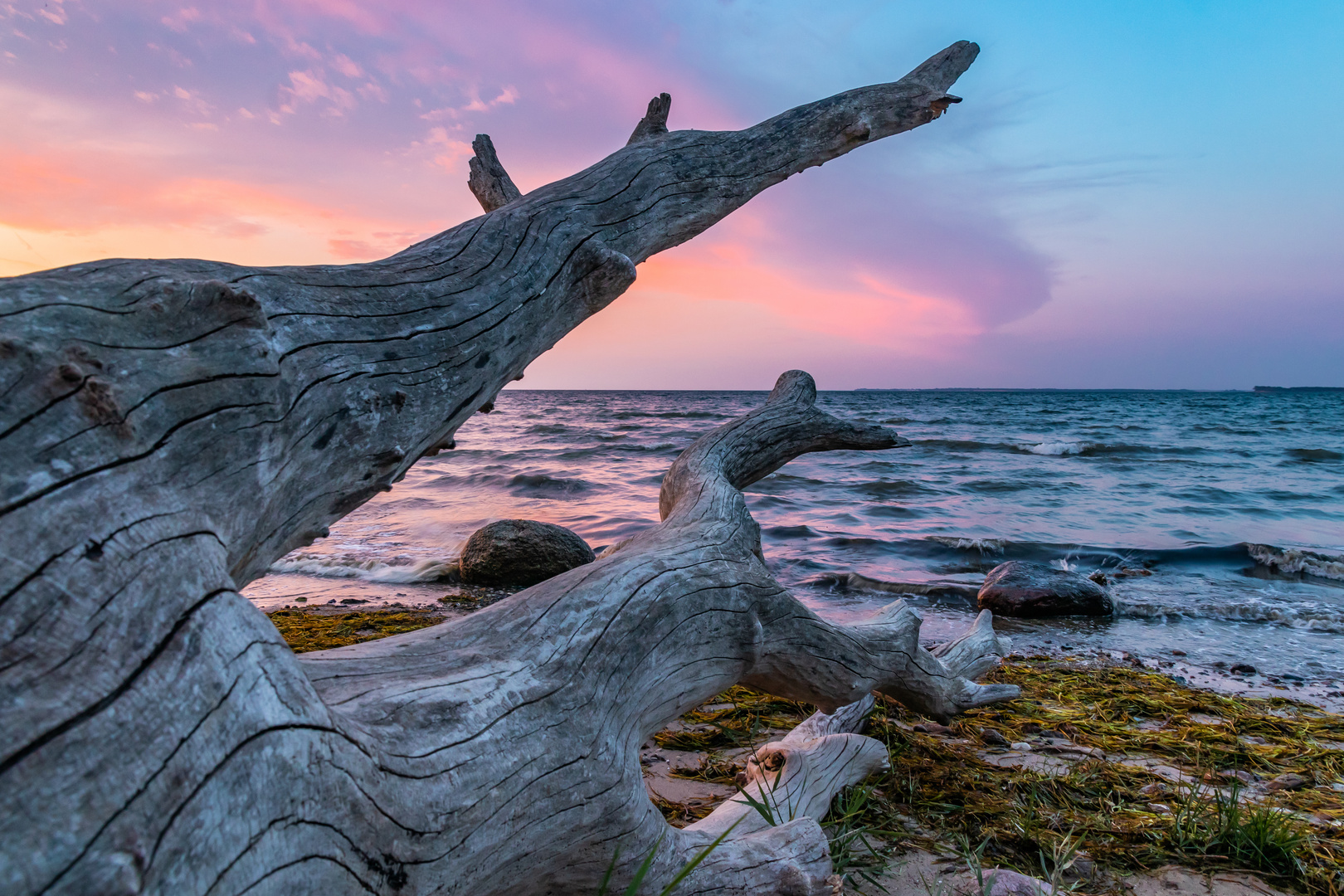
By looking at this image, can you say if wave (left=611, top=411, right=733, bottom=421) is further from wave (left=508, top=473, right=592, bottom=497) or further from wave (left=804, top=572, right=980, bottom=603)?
wave (left=804, top=572, right=980, bottom=603)

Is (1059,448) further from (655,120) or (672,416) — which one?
(655,120)

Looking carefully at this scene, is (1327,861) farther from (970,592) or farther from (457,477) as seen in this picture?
(457,477)

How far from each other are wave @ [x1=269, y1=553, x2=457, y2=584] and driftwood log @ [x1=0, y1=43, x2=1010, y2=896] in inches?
250

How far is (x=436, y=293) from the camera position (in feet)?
8.08

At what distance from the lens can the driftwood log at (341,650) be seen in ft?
3.92

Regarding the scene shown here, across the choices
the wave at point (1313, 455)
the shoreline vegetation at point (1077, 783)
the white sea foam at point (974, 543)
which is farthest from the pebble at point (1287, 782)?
the wave at point (1313, 455)

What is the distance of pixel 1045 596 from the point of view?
773 cm

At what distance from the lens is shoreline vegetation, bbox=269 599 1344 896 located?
2766mm

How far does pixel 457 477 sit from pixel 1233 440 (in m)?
26.8

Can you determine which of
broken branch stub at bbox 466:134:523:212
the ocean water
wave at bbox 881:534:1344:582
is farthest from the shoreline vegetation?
wave at bbox 881:534:1344:582

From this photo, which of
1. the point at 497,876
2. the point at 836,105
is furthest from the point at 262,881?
the point at 836,105

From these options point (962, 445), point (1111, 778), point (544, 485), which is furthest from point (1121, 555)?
point (962, 445)

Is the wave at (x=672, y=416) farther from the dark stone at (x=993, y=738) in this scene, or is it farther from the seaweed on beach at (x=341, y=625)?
the dark stone at (x=993, y=738)

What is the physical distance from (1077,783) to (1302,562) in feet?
27.5
